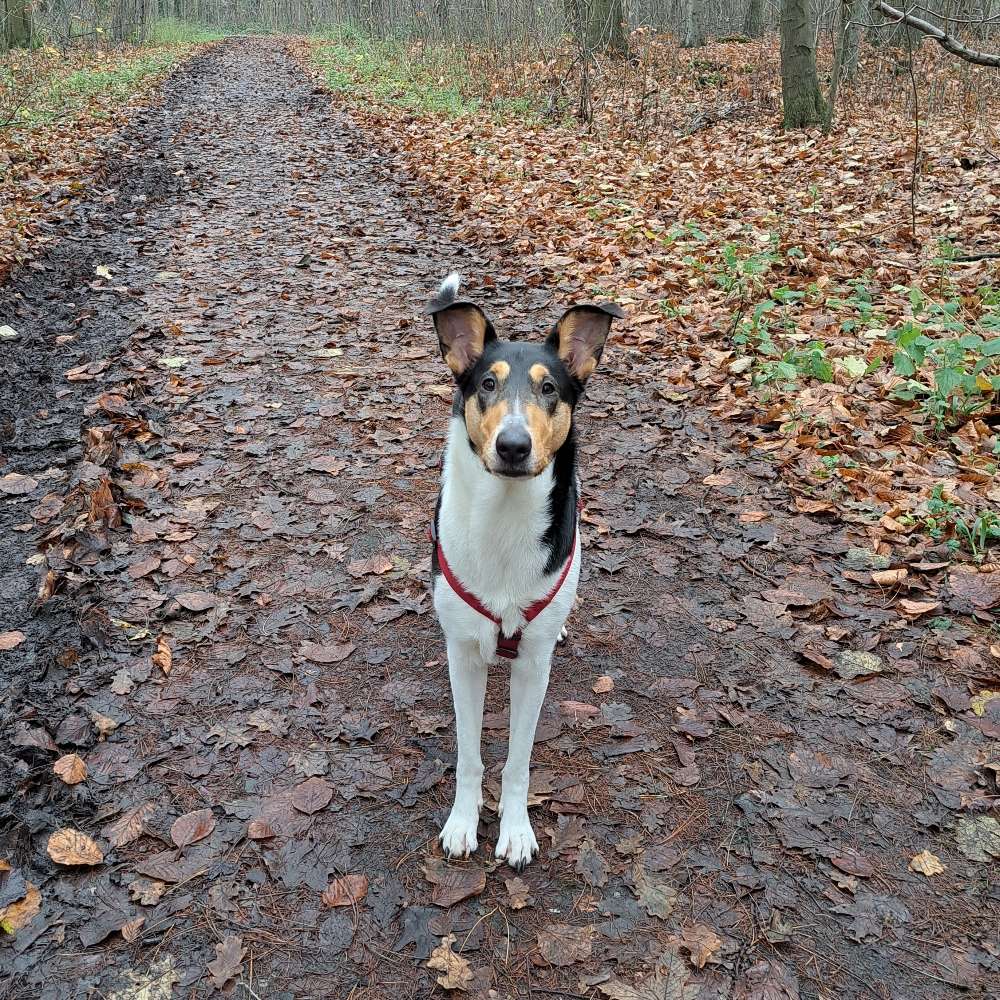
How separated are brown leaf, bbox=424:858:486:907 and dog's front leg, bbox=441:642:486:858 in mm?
58

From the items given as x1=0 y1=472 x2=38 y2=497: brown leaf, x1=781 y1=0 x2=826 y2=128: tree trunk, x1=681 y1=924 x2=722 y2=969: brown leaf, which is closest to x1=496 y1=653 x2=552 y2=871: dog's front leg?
x1=681 y1=924 x2=722 y2=969: brown leaf

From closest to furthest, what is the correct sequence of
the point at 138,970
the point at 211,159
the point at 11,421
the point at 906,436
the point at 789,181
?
1. the point at 138,970
2. the point at 906,436
3. the point at 11,421
4. the point at 789,181
5. the point at 211,159

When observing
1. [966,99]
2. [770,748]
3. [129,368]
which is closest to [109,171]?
[129,368]

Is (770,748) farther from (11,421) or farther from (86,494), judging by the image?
(11,421)

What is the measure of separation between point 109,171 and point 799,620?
1258cm

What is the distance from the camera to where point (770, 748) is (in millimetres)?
3438

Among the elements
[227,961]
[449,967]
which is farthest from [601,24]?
[227,961]

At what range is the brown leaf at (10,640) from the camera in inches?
147

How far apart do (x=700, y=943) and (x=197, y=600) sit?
308cm

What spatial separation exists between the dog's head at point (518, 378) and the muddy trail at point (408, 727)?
64.5 inches

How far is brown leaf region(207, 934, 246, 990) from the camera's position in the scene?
2619mm

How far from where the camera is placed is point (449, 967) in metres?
2.68

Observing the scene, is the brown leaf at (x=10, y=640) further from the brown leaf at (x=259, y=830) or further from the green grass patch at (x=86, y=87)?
the green grass patch at (x=86, y=87)

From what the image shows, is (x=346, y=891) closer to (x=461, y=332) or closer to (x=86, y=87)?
(x=461, y=332)
